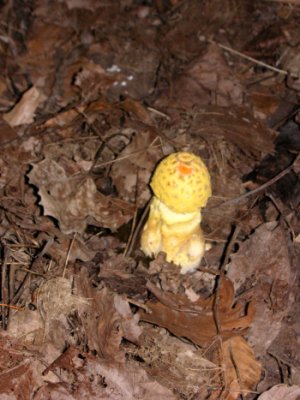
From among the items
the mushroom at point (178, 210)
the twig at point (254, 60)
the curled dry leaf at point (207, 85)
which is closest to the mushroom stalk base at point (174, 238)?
the mushroom at point (178, 210)

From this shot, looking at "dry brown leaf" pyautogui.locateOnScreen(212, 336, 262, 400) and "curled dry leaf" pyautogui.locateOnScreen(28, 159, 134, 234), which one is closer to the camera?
"dry brown leaf" pyautogui.locateOnScreen(212, 336, 262, 400)

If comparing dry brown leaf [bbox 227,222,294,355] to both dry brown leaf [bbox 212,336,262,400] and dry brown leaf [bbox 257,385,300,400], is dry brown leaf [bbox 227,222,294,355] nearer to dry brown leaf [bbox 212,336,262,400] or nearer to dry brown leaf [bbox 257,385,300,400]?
dry brown leaf [bbox 212,336,262,400]

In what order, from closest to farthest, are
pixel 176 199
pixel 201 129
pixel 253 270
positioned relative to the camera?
1. pixel 176 199
2. pixel 253 270
3. pixel 201 129

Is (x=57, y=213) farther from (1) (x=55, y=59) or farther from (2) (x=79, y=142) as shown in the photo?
(1) (x=55, y=59)

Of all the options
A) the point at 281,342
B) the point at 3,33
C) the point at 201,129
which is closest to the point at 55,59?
the point at 3,33

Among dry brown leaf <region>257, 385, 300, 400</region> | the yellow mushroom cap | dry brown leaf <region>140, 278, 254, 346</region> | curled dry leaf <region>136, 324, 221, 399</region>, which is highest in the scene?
the yellow mushroom cap

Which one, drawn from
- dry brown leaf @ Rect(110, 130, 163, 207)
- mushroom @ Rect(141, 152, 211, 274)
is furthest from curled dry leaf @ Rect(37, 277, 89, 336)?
dry brown leaf @ Rect(110, 130, 163, 207)

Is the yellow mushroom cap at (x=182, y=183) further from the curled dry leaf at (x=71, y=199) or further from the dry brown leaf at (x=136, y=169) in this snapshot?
the dry brown leaf at (x=136, y=169)

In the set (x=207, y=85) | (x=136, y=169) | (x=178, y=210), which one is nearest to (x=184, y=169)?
(x=178, y=210)
